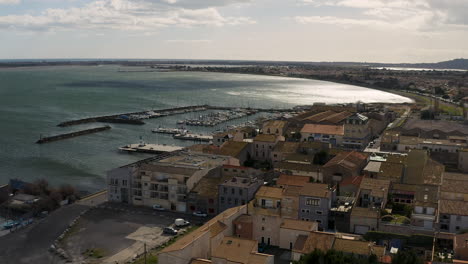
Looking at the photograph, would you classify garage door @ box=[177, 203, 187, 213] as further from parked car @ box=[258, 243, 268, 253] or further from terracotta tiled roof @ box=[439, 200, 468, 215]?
terracotta tiled roof @ box=[439, 200, 468, 215]

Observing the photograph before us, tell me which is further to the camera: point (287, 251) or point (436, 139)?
point (436, 139)

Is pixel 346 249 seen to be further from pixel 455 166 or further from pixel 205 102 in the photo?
pixel 205 102

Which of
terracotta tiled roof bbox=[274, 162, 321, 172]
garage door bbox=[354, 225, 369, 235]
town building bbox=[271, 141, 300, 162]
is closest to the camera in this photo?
garage door bbox=[354, 225, 369, 235]

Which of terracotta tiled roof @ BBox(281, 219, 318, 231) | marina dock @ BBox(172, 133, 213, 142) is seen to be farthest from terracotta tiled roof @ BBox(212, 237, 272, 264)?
marina dock @ BBox(172, 133, 213, 142)

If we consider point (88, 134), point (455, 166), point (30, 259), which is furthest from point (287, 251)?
point (88, 134)

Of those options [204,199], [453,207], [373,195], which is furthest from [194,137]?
[453,207]

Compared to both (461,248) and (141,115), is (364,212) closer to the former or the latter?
(461,248)
